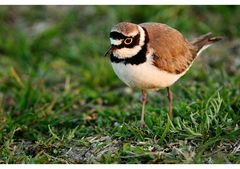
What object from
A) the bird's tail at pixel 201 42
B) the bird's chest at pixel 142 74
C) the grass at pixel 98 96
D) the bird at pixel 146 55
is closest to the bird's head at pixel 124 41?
the bird at pixel 146 55

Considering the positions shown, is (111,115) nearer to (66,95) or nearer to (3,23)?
A: (66,95)

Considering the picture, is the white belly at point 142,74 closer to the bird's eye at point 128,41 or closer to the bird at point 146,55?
the bird at point 146,55

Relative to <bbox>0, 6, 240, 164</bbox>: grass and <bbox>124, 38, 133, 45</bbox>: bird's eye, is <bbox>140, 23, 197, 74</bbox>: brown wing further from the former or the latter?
<bbox>0, 6, 240, 164</bbox>: grass

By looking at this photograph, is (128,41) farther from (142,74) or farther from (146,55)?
(142,74)

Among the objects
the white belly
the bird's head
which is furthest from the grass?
the bird's head

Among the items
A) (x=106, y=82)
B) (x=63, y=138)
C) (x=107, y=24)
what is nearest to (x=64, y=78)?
(x=106, y=82)

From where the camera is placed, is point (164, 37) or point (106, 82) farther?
point (106, 82)

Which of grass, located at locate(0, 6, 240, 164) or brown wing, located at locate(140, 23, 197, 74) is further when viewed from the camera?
brown wing, located at locate(140, 23, 197, 74)
